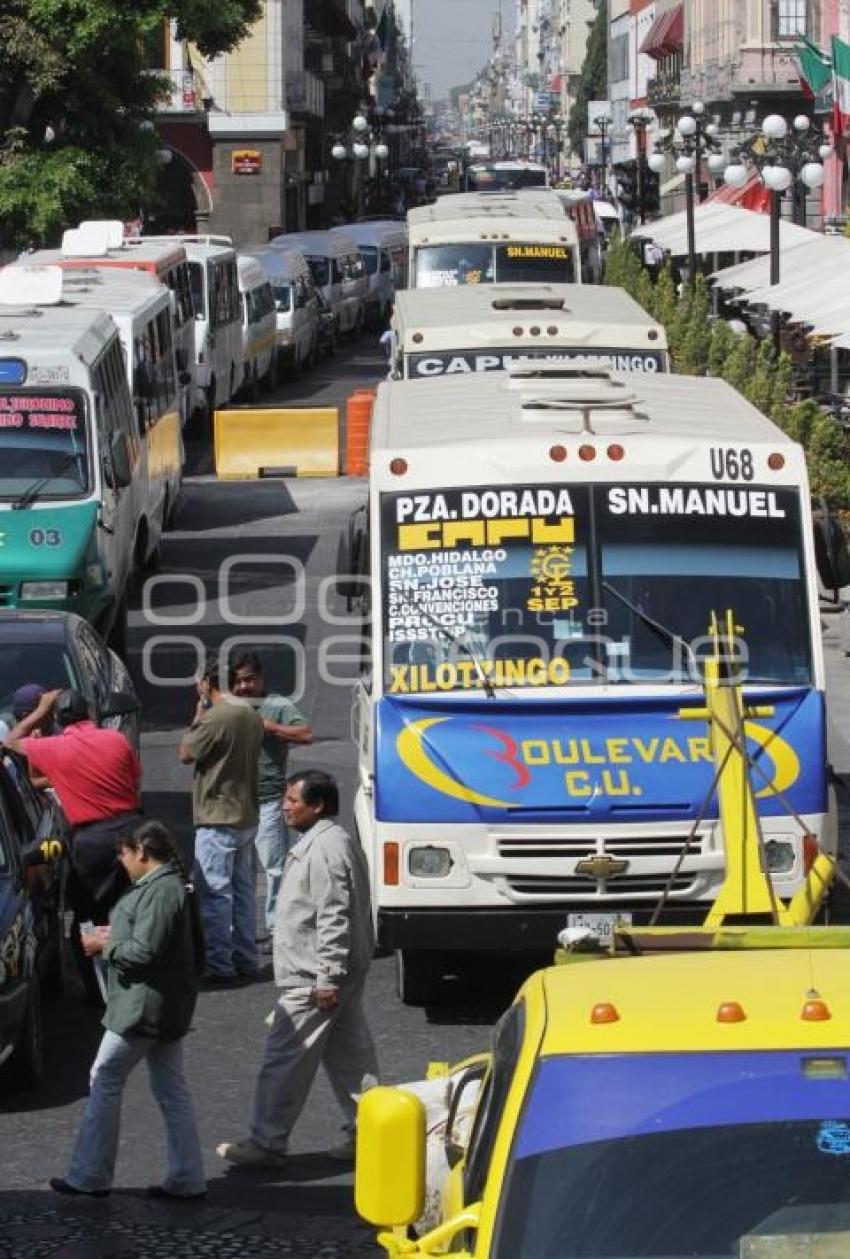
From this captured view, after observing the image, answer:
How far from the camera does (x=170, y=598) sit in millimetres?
25547

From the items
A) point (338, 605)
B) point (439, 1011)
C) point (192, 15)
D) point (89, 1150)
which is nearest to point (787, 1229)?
point (89, 1150)

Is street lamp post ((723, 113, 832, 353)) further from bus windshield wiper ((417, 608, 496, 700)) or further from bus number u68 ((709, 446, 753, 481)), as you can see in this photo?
bus windshield wiper ((417, 608, 496, 700))

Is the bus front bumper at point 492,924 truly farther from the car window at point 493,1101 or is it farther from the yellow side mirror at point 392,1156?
the yellow side mirror at point 392,1156

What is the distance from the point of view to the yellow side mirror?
5.28 metres

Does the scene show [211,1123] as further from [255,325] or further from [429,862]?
[255,325]

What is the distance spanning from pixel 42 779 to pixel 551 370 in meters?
3.44

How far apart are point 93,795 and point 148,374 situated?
49.5ft

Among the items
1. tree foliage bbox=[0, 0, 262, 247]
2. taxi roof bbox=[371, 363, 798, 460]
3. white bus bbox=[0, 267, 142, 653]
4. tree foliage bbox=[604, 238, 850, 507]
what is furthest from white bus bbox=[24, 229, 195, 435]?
taxi roof bbox=[371, 363, 798, 460]

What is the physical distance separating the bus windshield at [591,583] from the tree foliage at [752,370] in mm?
10430

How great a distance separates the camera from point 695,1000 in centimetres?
545

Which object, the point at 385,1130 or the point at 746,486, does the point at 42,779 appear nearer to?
the point at 746,486

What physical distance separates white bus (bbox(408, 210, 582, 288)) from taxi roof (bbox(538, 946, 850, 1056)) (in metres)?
27.5

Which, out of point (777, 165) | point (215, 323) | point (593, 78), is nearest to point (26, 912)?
point (215, 323)

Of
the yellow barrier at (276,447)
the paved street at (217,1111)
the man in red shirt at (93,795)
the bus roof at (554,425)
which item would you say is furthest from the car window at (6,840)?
the yellow barrier at (276,447)
